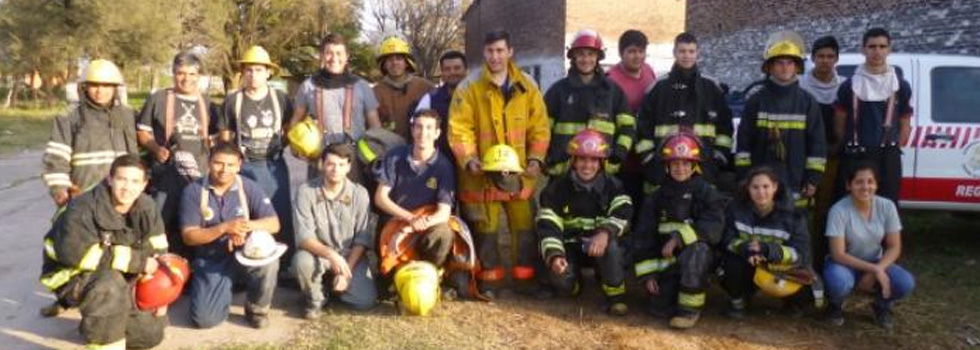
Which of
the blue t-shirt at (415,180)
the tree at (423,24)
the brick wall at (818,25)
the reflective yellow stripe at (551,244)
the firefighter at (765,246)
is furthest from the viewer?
the tree at (423,24)

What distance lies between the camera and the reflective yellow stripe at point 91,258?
400 centimetres

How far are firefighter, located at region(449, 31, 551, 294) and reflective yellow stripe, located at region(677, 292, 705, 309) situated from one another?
1073 mm

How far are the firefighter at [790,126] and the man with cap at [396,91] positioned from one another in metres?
2.63

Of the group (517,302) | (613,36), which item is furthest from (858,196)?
(613,36)

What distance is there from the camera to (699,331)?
15.4 ft

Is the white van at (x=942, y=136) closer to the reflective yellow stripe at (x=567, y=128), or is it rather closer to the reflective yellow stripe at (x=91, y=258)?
the reflective yellow stripe at (x=567, y=128)

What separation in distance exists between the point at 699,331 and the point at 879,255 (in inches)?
51.4

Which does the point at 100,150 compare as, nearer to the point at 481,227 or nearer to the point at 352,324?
the point at 352,324

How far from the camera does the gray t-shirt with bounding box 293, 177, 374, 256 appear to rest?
4887mm

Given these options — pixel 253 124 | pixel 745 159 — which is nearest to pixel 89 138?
pixel 253 124

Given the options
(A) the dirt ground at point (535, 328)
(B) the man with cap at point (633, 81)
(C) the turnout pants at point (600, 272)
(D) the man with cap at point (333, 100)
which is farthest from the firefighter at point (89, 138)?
(B) the man with cap at point (633, 81)

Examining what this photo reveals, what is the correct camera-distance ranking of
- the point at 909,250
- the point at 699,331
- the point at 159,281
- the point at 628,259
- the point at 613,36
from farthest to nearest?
the point at 613,36 → the point at 909,250 → the point at 628,259 → the point at 699,331 → the point at 159,281

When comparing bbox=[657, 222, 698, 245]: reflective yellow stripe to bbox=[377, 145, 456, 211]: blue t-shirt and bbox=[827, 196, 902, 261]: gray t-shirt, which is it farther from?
bbox=[377, 145, 456, 211]: blue t-shirt

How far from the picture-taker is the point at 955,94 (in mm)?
6453
